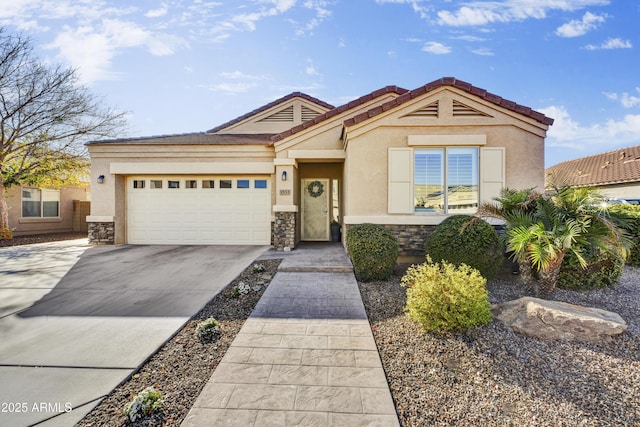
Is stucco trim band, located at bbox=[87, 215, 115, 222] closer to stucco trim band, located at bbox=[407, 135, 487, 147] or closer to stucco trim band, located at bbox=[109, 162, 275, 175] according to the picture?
stucco trim band, located at bbox=[109, 162, 275, 175]

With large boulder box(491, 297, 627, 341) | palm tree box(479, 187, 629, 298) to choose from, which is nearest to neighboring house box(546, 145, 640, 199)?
palm tree box(479, 187, 629, 298)

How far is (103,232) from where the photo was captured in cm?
962

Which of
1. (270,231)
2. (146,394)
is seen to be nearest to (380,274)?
(146,394)

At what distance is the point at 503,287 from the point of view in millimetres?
5246

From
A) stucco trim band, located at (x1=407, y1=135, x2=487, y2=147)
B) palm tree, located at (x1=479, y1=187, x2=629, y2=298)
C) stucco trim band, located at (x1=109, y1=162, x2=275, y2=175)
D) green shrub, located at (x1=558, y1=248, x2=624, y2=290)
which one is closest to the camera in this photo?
palm tree, located at (x1=479, y1=187, x2=629, y2=298)

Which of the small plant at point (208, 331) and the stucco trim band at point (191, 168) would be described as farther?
the stucco trim band at point (191, 168)

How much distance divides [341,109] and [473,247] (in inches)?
226

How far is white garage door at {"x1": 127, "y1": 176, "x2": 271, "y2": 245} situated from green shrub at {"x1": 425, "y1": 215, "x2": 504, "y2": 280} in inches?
239

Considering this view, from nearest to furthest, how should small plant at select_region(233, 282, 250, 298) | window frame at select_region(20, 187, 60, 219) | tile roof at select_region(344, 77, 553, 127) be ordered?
small plant at select_region(233, 282, 250, 298) → tile roof at select_region(344, 77, 553, 127) → window frame at select_region(20, 187, 60, 219)

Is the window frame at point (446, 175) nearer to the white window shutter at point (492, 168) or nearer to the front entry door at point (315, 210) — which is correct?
the white window shutter at point (492, 168)

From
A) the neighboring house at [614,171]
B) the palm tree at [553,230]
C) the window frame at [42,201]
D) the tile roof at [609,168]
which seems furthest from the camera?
the tile roof at [609,168]

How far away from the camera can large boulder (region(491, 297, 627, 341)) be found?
3.37 meters

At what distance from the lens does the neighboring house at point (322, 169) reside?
7.10m

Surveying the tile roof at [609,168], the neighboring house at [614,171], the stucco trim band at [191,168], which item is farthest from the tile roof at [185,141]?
the tile roof at [609,168]
